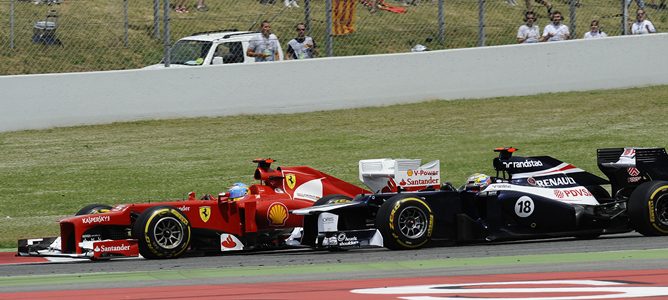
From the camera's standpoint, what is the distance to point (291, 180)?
43.4 ft

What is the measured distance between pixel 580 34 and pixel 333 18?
4.66 metres

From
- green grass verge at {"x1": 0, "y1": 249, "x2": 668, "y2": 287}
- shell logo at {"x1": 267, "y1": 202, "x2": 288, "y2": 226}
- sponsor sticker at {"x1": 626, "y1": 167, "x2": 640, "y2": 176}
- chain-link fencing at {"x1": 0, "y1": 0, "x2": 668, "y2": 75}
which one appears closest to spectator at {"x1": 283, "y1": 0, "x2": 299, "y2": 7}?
chain-link fencing at {"x1": 0, "y1": 0, "x2": 668, "y2": 75}

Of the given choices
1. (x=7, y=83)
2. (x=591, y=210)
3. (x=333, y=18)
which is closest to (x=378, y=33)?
(x=333, y=18)

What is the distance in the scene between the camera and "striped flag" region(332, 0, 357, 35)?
2192 cm

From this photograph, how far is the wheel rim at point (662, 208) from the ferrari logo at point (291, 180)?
3.55 m

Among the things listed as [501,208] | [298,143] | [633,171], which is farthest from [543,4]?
[501,208]

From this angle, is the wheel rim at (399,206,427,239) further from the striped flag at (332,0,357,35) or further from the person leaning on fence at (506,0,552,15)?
the person leaning on fence at (506,0,552,15)

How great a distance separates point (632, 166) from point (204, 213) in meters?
4.24

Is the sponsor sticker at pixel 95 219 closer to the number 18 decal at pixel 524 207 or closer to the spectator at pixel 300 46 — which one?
the number 18 decal at pixel 524 207

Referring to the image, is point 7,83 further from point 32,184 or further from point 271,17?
point 271,17

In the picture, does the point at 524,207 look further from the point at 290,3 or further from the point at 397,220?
the point at 290,3

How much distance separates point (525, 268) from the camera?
10.6m

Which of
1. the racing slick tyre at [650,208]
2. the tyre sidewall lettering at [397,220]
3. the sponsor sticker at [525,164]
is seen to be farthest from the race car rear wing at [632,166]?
the tyre sidewall lettering at [397,220]

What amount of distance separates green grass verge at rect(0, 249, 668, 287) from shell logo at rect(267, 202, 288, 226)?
57.1 inches
